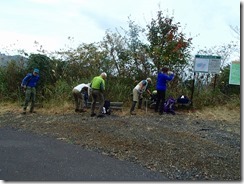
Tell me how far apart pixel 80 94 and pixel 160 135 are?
197 inches

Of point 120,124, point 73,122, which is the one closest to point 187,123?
point 120,124

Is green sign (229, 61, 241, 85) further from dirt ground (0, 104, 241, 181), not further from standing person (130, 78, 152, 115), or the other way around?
standing person (130, 78, 152, 115)

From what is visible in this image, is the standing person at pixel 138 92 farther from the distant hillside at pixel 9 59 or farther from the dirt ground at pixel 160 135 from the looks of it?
the distant hillside at pixel 9 59

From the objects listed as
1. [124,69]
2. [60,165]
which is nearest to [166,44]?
[124,69]

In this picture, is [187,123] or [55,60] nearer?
[187,123]

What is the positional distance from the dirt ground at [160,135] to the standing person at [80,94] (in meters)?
0.39

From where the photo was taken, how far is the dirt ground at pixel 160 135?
22.9 ft

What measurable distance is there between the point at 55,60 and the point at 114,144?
33.4ft

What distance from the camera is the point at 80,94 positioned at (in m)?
13.7

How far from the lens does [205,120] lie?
42.5 ft

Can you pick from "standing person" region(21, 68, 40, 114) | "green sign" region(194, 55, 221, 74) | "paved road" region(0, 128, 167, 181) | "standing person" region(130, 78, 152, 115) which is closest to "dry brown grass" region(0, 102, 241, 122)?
"standing person" region(130, 78, 152, 115)

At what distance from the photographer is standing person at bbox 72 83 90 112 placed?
44.4 ft

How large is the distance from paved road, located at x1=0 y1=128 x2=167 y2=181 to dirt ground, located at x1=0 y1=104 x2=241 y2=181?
0.40 meters

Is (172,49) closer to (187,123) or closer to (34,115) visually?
(187,123)
